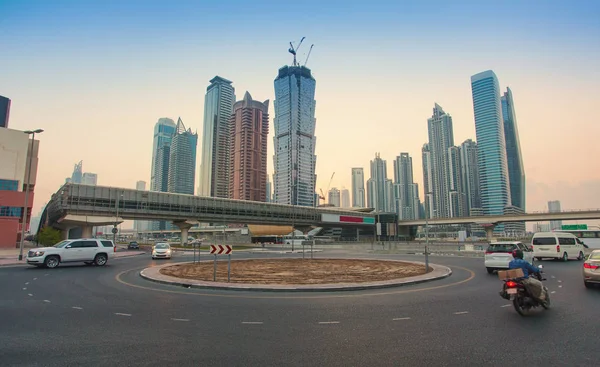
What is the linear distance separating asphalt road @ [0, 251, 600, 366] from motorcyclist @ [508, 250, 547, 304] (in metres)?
0.51

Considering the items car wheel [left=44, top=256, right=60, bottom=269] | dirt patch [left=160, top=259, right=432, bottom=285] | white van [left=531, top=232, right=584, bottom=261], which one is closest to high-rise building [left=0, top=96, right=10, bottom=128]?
car wheel [left=44, top=256, right=60, bottom=269]

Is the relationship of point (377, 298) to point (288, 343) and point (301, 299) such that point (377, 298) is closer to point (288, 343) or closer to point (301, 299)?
point (301, 299)

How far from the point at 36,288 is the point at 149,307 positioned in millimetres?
7641

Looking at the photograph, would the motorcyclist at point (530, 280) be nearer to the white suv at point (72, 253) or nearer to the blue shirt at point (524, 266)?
the blue shirt at point (524, 266)

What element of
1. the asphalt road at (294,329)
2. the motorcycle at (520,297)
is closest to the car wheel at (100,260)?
the asphalt road at (294,329)

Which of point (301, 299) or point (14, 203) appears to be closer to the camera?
point (301, 299)

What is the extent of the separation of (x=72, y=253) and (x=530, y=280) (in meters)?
27.8

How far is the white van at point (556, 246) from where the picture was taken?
1034 inches

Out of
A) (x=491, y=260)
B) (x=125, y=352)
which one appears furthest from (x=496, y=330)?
(x=491, y=260)

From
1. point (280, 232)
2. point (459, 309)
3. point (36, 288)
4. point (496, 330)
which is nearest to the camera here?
point (496, 330)

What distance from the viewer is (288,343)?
22.1 feet

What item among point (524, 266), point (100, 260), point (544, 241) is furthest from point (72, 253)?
point (544, 241)

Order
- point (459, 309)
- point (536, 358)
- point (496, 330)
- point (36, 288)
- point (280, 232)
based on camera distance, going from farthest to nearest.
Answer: point (280, 232)
point (36, 288)
point (459, 309)
point (496, 330)
point (536, 358)

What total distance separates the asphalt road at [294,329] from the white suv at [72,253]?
477 inches
